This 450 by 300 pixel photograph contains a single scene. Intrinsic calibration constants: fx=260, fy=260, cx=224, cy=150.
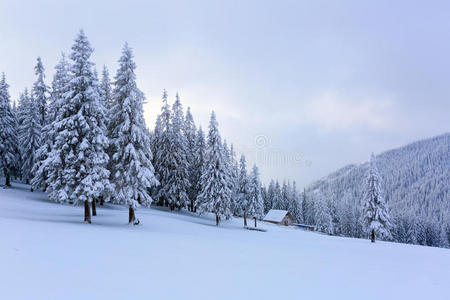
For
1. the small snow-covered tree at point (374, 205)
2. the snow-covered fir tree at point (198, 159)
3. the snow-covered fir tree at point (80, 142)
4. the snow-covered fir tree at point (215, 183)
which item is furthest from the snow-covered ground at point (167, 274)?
the snow-covered fir tree at point (198, 159)

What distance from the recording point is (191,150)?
5197 centimetres

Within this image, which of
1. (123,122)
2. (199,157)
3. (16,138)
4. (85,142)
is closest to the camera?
(85,142)

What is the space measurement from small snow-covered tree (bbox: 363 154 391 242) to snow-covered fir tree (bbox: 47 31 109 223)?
3814cm

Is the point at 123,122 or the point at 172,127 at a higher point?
the point at 172,127

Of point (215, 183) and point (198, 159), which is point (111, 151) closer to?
point (215, 183)

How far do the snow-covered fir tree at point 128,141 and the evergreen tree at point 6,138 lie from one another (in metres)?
23.6

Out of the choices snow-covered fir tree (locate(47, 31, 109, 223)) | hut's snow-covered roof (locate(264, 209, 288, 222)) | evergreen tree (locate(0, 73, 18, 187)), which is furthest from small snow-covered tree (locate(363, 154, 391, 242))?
evergreen tree (locate(0, 73, 18, 187))

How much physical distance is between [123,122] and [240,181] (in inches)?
1175

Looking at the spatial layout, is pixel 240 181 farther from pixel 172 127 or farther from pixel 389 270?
pixel 389 270

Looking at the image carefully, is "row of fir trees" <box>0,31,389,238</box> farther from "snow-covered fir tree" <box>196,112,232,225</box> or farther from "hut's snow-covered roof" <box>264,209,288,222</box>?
"hut's snow-covered roof" <box>264,209,288,222</box>

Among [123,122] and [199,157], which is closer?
[123,122]

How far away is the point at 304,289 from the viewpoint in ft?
29.2

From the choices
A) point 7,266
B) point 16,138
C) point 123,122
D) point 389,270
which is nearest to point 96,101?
point 123,122

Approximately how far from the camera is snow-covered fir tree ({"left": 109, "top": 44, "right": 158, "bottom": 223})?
22625mm
